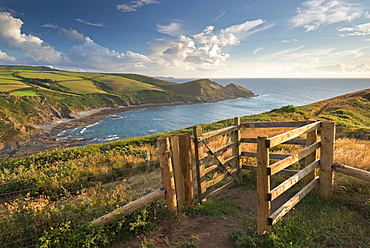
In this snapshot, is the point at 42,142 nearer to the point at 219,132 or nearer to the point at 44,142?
the point at 44,142

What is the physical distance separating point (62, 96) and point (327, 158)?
313ft

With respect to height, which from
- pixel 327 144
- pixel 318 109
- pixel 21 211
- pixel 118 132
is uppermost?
pixel 327 144

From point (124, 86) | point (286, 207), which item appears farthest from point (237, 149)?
point (124, 86)

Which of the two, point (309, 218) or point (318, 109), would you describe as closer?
point (309, 218)

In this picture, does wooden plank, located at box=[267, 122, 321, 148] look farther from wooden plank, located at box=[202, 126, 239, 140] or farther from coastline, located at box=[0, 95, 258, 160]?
coastline, located at box=[0, 95, 258, 160]

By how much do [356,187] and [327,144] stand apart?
49.7 inches

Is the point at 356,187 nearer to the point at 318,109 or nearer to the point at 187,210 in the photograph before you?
the point at 187,210

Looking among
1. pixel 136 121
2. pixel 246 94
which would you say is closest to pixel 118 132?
pixel 136 121

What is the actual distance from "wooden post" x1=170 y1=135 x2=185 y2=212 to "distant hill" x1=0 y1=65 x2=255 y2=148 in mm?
52198

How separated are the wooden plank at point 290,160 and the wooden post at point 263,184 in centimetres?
14

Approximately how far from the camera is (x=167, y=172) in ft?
15.7

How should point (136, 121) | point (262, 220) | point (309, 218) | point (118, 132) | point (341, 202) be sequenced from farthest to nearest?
point (136, 121) → point (118, 132) → point (341, 202) → point (309, 218) → point (262, 220)

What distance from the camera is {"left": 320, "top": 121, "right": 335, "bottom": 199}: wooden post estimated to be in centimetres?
509

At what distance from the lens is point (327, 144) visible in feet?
16.8
